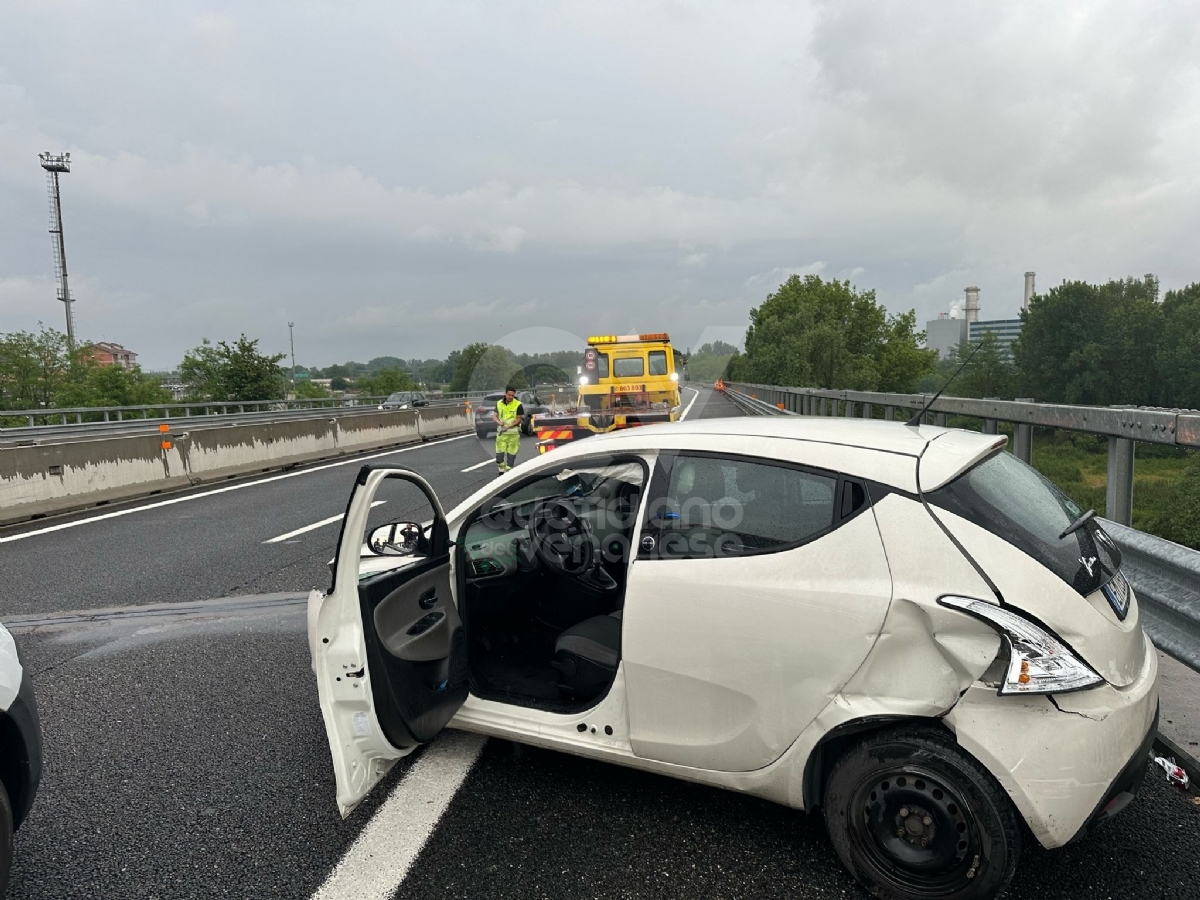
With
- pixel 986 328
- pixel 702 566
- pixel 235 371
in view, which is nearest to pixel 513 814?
pixel 702 566

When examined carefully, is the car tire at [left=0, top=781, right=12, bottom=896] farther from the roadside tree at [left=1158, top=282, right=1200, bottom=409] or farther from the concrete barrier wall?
the roadside tree at [left=1158, top=282, right=1200, bottom=409]

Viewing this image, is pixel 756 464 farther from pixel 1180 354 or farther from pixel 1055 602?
pixel 1180 354

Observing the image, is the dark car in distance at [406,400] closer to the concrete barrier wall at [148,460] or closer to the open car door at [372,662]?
the concrete barrier wall at [148,460]

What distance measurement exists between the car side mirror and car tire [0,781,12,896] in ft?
4.57

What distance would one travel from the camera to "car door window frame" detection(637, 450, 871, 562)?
247cm

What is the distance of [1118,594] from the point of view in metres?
2.50

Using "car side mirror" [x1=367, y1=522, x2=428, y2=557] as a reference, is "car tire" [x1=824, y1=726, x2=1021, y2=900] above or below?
below

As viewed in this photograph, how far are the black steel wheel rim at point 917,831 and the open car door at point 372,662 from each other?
1593mm

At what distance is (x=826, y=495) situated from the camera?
99.6 inches

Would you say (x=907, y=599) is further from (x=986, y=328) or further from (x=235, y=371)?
(x=235, y=371)

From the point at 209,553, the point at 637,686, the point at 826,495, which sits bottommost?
the point at 209,553

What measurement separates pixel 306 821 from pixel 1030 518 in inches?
112

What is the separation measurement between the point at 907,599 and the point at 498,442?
1048cm

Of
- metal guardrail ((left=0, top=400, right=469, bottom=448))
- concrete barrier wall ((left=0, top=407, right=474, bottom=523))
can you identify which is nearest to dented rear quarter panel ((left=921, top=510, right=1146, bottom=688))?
concrete barrier wall ((left=0, top=407, right=474, bottom=523))
